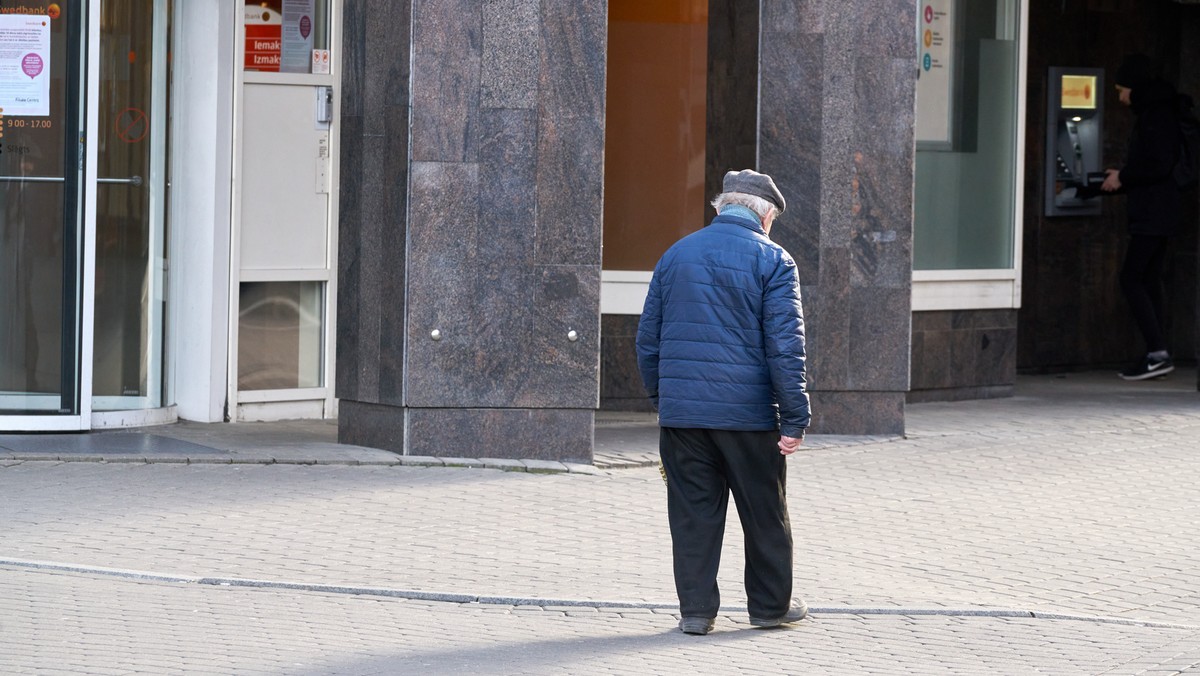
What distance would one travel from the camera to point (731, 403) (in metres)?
6.75

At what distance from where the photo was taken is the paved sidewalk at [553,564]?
6.34m

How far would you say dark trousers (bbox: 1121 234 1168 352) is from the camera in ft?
50.4

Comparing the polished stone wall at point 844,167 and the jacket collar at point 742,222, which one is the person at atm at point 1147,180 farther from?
the jacket collar at point 742,222

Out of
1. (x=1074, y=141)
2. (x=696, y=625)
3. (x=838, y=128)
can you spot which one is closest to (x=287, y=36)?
(x=838, y=128)

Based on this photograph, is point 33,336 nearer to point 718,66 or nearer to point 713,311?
point 718,66

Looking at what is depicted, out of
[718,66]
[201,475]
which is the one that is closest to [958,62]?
[718,66]

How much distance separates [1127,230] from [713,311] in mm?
Result: 10496

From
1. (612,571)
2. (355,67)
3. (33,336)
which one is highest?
(355,67)

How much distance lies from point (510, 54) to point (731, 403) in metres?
3.94

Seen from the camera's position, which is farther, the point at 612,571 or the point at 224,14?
the point at 224,14

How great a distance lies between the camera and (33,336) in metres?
10.9

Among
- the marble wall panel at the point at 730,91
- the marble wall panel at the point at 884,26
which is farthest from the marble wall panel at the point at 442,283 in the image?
the marble wall panel at the point at 884,26

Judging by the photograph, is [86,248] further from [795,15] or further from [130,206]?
[795,15]

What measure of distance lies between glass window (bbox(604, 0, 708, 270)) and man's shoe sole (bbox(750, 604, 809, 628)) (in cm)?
646
